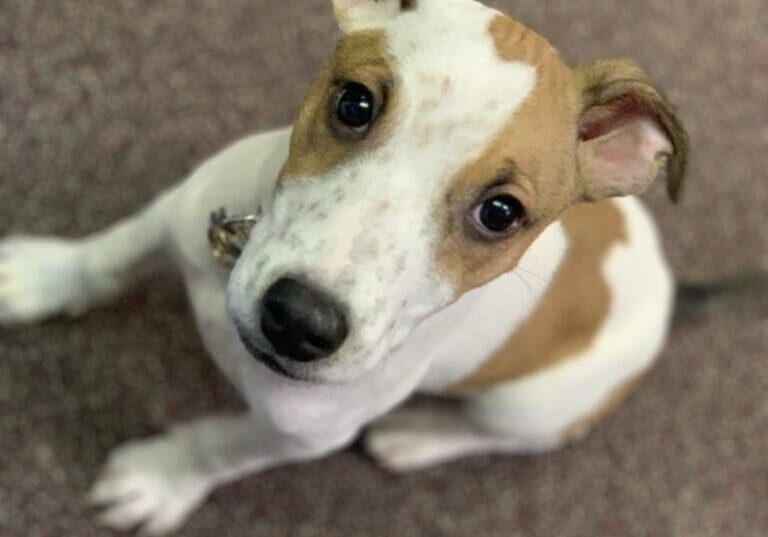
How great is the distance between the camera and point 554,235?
1.96 metres

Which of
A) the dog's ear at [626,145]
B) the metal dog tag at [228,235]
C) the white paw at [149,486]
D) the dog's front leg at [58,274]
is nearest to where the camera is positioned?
the dog's ear at [626,145]

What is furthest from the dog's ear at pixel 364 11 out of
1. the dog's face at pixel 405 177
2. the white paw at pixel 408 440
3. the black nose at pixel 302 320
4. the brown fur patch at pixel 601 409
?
the white paw at pixel 408 440

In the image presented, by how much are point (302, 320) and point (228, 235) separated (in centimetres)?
45

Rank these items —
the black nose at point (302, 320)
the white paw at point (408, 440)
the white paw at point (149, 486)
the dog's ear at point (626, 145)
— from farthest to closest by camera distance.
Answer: the white paw at point (408, 440)
the white paw at point (149, 486)
the dog's ear at point (626, 145)
the black nose at point (302, 320)

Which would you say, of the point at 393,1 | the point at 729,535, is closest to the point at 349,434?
the point at 393,1

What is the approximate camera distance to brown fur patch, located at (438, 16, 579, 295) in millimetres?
1560

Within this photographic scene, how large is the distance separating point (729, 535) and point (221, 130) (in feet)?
5.94

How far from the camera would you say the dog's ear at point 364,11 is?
5.58ft

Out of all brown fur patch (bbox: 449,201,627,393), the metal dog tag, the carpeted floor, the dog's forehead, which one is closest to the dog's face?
the dog's forehead

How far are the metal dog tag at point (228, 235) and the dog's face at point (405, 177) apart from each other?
0.69 ft

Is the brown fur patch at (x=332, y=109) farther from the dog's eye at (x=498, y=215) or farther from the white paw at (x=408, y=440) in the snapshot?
the white paw at (x=408, y=440)

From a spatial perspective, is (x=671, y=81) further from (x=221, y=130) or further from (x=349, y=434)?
(x=349, y=434)

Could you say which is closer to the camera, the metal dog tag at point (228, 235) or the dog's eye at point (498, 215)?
the dog's eye at point (498, 215)

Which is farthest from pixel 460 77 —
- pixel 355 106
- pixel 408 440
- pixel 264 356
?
pixel 408 440
